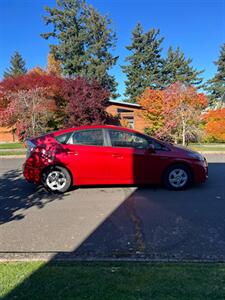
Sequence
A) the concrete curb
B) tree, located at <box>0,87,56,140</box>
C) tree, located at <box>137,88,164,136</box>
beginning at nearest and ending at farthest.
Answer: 1. the concrete curb
2. tree, located at <box>0,87,56,140</box>
3. tree, located at <box>137,88,164,136</box>

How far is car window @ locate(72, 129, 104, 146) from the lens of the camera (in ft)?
22.5

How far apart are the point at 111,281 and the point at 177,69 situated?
45.9 meters

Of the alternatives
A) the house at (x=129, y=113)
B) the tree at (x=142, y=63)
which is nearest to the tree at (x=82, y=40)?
the tree at (x=142, y=63)

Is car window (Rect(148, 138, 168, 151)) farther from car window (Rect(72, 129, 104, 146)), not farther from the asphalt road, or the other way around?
car window (Rect(72, 129, 104, 146))

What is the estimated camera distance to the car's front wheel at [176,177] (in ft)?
22.8

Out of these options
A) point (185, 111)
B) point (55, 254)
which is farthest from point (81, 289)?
point (185, 111)

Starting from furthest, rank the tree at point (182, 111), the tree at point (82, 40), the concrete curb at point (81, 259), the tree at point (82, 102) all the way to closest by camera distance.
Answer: the tree at point (82, 40)
the tree at point (82, 102)
the tree at point (182, 111)
the concrete curb at point (81, 259)

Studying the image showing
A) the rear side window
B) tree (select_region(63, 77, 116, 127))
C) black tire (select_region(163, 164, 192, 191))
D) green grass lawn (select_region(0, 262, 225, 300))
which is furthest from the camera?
tree (select_region(63, 77, 116, 127))

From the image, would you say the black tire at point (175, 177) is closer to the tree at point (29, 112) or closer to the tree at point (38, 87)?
the tree at point (29, 112)

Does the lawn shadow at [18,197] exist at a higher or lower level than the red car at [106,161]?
lower

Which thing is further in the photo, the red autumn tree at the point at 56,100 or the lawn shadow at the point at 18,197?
the red autumn tree at the point at 56,100

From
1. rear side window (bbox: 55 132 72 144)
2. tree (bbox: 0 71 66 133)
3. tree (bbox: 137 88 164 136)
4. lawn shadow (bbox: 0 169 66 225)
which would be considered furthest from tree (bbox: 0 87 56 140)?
rear side window (bbox: 55 132 72 144)

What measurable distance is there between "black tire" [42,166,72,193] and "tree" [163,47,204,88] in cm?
4099

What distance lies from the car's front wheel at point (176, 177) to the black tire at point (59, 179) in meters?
2.45
